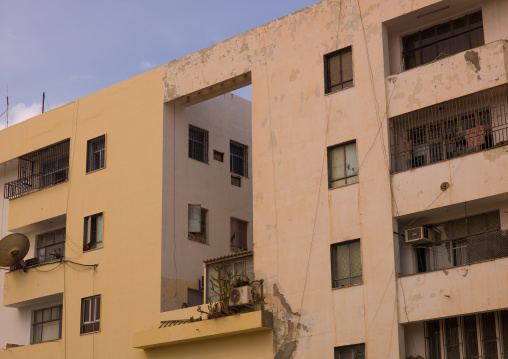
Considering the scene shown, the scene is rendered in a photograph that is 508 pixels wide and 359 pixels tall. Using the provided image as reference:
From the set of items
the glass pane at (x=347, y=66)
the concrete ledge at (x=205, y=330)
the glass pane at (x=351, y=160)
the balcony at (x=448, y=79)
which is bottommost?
the concrete ledge at (x=205, y=330)

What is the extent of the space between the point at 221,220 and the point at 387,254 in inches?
376

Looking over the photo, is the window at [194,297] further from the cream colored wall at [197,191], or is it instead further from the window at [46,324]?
the window at [46,324]

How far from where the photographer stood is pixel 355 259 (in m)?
24.0

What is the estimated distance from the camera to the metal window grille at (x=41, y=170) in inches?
1335

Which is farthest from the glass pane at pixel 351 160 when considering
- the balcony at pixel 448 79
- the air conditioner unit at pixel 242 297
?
the air conditioner unit at pixel 242 297

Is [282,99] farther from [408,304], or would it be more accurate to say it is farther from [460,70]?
[408,304]

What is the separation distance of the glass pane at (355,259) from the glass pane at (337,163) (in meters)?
2.10

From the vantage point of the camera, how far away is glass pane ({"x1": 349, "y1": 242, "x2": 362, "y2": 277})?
2388cm

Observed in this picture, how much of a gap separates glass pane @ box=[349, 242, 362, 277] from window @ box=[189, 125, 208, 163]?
8.93 m

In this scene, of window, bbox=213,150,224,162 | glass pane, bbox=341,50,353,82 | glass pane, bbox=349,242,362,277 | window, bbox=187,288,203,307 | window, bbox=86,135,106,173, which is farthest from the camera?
window, bbox=213,150,224,162

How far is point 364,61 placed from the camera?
2506cm

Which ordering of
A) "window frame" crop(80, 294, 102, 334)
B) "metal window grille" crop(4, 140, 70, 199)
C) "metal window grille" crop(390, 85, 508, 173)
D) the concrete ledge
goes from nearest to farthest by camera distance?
"metal window grille" crop(390, 85, 508, 173) < the concrete ledge < "window frame" crop(80, 294, 102, 334) < "metal window grille" crop(4, 140, 70, 199)

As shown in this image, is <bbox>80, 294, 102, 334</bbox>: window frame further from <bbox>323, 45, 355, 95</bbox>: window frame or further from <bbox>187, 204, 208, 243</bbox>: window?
<bbox>323, 45, 355, 95</bbox>: window frame

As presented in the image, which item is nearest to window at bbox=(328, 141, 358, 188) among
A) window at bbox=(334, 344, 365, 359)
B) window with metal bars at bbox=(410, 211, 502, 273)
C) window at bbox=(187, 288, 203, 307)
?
window with metal bars at bbox=(410, 211, 502, 273)
